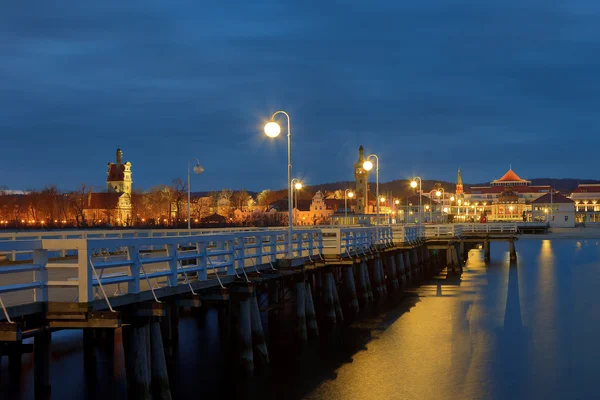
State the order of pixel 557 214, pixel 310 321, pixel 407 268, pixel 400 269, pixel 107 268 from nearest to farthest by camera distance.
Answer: pixel 107 268 → pixel 310 321 → pixel 400 269 → pixel 407 268 → pixel 557 214

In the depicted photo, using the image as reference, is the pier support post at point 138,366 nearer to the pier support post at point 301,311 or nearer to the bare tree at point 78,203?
the pier support post at point 301,311

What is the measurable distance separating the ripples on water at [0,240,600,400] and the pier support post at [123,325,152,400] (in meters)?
4.88

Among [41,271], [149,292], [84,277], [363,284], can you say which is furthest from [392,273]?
[41,271]

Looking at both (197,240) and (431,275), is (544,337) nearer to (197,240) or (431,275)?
(197,240)

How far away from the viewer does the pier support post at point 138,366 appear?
13.7 m

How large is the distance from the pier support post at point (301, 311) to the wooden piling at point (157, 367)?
31.6 ft

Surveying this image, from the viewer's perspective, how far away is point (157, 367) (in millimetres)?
14875

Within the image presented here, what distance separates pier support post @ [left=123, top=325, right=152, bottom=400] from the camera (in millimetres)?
13703

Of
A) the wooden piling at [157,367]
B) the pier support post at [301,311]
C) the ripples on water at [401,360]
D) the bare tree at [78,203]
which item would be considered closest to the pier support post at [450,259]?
the ripples on water at [401,360]

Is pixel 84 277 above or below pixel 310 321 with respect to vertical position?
above

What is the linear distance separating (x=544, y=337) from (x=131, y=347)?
1862cm

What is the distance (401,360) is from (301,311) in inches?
150

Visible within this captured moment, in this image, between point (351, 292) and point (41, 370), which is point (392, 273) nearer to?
point (351, 292)

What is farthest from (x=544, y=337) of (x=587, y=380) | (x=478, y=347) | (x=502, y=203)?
(x=502, y=203)
